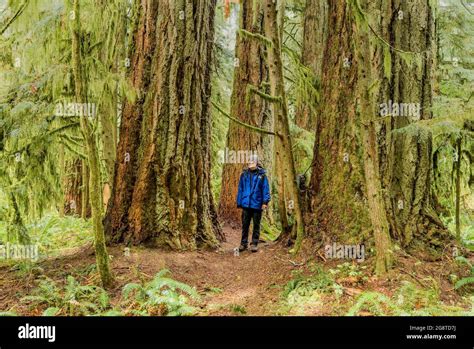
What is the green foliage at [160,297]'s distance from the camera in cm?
504

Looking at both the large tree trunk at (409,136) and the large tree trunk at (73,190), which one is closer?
Answer: the large tree trunk at (409,136)

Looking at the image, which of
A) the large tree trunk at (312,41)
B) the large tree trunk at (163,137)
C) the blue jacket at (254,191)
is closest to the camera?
the large tree trunk at (163,137)

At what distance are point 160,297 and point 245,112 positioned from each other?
20.1 ft

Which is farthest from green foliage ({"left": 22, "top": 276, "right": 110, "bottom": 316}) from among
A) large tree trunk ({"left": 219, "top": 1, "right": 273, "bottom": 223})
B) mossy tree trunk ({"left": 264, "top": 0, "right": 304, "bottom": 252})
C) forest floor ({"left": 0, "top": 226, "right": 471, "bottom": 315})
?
large tree trunk ({"left": 219, "top": 1, "right": 273, "bottom": 223})

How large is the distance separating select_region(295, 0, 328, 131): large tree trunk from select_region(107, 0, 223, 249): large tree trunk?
515cm

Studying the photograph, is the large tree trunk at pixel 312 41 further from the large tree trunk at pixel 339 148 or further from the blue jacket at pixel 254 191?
the large tree trunk at pixel 339 148

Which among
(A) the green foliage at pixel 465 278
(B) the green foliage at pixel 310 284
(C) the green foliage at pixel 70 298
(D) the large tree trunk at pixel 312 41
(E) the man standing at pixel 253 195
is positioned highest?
(D) the large tree trunk at pixel 312 41

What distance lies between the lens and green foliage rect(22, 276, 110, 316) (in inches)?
201

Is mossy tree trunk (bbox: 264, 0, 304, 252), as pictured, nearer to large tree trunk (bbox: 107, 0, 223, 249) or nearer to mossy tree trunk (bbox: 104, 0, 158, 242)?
large tree trunk (bbox: 107, 0, 223, 249)

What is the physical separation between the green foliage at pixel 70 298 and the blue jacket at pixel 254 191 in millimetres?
3157

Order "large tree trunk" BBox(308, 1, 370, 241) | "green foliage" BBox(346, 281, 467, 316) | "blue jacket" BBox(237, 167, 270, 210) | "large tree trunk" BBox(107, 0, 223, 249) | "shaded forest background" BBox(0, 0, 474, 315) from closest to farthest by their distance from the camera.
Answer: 1. "green foliage" BBox(346, 281, 467, 316)
2. "shaded forest background" BBox(0, 0, 474, 315)
3. "large tree trunk" BBox(308, 1, 370, 241)
4. "large tree trunk" BBox(107, 0, 223, 249)
5. "blue jacket" BBox(237, 167, 270, 210)

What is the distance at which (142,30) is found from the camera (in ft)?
23.9

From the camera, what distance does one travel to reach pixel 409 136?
19.6 ft

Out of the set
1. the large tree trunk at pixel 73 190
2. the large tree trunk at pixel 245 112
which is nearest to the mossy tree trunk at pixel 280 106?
the large tree trunk at pixel 245 112
